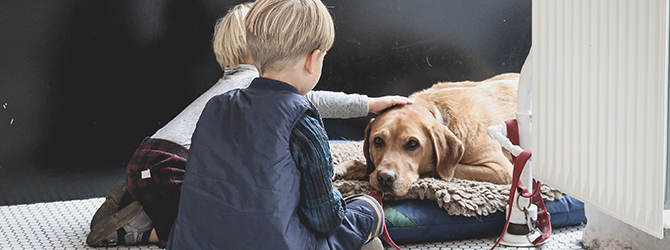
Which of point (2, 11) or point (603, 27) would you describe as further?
point (2, 11)

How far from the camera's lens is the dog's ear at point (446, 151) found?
2107 mm

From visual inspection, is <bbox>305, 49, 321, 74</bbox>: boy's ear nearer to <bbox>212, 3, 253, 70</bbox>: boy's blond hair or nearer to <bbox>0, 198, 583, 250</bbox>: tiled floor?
<bbox>212, 3, 253, 70</bbox>: boy's blond hair

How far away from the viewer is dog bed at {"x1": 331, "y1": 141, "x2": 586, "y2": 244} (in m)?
1.95

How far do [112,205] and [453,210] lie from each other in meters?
1.22

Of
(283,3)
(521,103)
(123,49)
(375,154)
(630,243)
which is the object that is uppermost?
(283,3)

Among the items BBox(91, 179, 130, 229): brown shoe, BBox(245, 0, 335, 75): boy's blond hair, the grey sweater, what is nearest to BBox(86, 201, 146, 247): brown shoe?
BBox(91, 179, 130, 229): brown shoe

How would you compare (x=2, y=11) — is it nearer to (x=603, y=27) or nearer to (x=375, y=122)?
(x=375, y=122)

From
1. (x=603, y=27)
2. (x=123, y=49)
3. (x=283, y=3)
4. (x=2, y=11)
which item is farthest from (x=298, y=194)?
(x=2, y=11)

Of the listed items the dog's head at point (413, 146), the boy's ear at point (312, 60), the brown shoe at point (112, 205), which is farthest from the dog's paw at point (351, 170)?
the boy's ear at point (312, 60)

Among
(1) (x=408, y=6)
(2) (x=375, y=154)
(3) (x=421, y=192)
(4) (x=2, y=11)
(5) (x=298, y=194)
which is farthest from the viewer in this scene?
(1) (x=408, y=6)

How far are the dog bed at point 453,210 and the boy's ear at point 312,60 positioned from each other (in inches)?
30.4

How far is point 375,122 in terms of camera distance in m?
2.21

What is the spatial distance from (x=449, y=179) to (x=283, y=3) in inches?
41.7

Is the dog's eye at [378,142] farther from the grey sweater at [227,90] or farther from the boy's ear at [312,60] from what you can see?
the boy's ear at [312,60]
